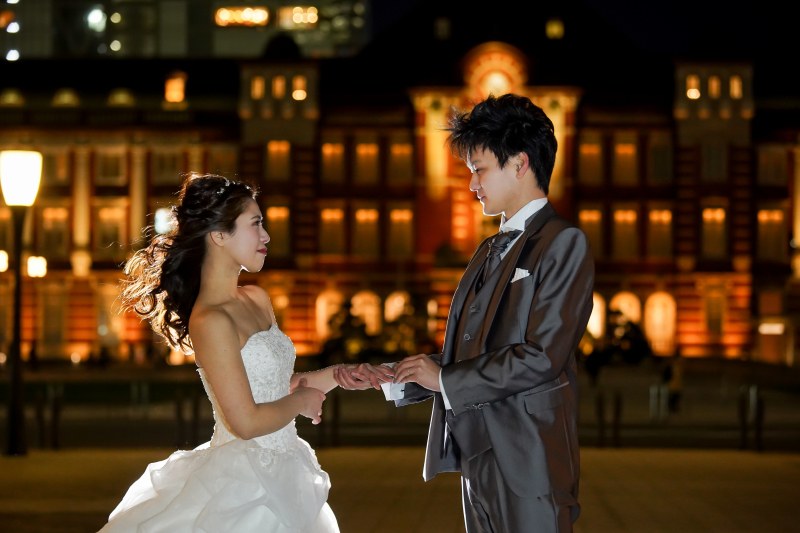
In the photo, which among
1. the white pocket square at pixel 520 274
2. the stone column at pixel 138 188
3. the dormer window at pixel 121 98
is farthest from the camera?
the dormer window at pixel 121 98

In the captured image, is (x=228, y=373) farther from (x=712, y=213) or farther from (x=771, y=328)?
(x=771, y=328)

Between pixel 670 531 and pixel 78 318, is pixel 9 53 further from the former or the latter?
pixel 670 531

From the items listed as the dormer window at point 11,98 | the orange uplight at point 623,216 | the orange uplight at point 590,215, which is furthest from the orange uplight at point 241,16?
the orange uplight at point 623,216

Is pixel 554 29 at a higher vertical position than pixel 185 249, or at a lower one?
higher

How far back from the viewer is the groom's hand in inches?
145

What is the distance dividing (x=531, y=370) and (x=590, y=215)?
39.9 meters

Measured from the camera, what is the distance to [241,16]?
8112 centimetres

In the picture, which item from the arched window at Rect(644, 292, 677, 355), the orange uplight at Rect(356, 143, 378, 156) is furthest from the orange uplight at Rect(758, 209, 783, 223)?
the orange uplight at Rect(356, 143, 378, 156)

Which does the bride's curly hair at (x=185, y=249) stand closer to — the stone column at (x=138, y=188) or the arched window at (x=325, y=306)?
the arched window at (x=325, y=306)

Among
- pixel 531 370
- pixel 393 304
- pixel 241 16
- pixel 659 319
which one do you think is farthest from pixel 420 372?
pixel 241 16

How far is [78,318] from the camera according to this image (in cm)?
4412

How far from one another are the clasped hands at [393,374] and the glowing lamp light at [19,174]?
33.1ft

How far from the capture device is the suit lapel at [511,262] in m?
3.69

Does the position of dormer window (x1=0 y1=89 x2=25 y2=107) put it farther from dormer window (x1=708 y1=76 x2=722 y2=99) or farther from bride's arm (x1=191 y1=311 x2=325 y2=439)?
bride's arm (x1=191 y1=311 x2=325 y2=439)
